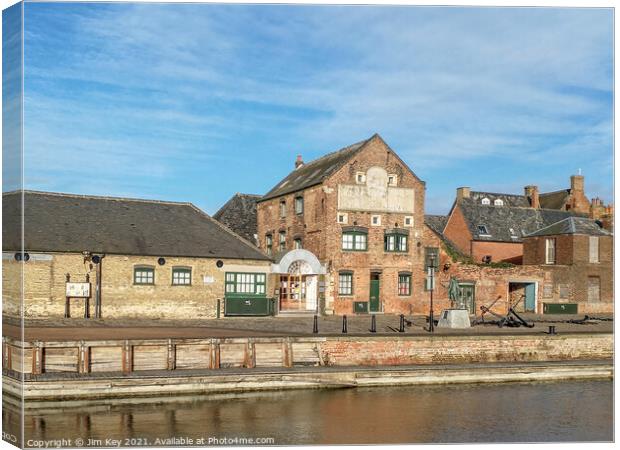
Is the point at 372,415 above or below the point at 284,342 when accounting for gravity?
below

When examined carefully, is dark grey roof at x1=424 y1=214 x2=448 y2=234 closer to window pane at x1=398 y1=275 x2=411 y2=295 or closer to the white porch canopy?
window pane at x1=398 y1=275 x2=411 y2=295

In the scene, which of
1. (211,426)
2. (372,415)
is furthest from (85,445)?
(372,415)

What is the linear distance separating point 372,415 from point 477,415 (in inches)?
104

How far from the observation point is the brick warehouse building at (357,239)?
34.2 m

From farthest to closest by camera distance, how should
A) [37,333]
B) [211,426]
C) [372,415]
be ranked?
[37,333], [372,415], [211,426]

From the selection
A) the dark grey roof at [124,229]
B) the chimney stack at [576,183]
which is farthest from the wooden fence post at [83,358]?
the chimney stack at [576,183]

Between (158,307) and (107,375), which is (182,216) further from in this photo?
(107,375)

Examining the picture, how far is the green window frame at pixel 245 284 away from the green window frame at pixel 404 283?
7.30 meters

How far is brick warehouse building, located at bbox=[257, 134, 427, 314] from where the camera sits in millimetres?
34219

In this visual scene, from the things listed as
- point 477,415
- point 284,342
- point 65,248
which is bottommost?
point 477,415

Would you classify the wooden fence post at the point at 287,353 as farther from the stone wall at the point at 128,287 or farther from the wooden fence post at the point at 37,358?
the stone wall at the point at 128,287

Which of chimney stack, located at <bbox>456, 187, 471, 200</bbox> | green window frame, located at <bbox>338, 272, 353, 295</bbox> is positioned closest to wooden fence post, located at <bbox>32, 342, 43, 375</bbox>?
green window frame, located at <bbox>338, 272, 353, 295</bbox>

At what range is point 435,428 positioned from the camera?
15.8 m

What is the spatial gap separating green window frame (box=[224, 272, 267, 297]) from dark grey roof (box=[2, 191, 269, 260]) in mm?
841
